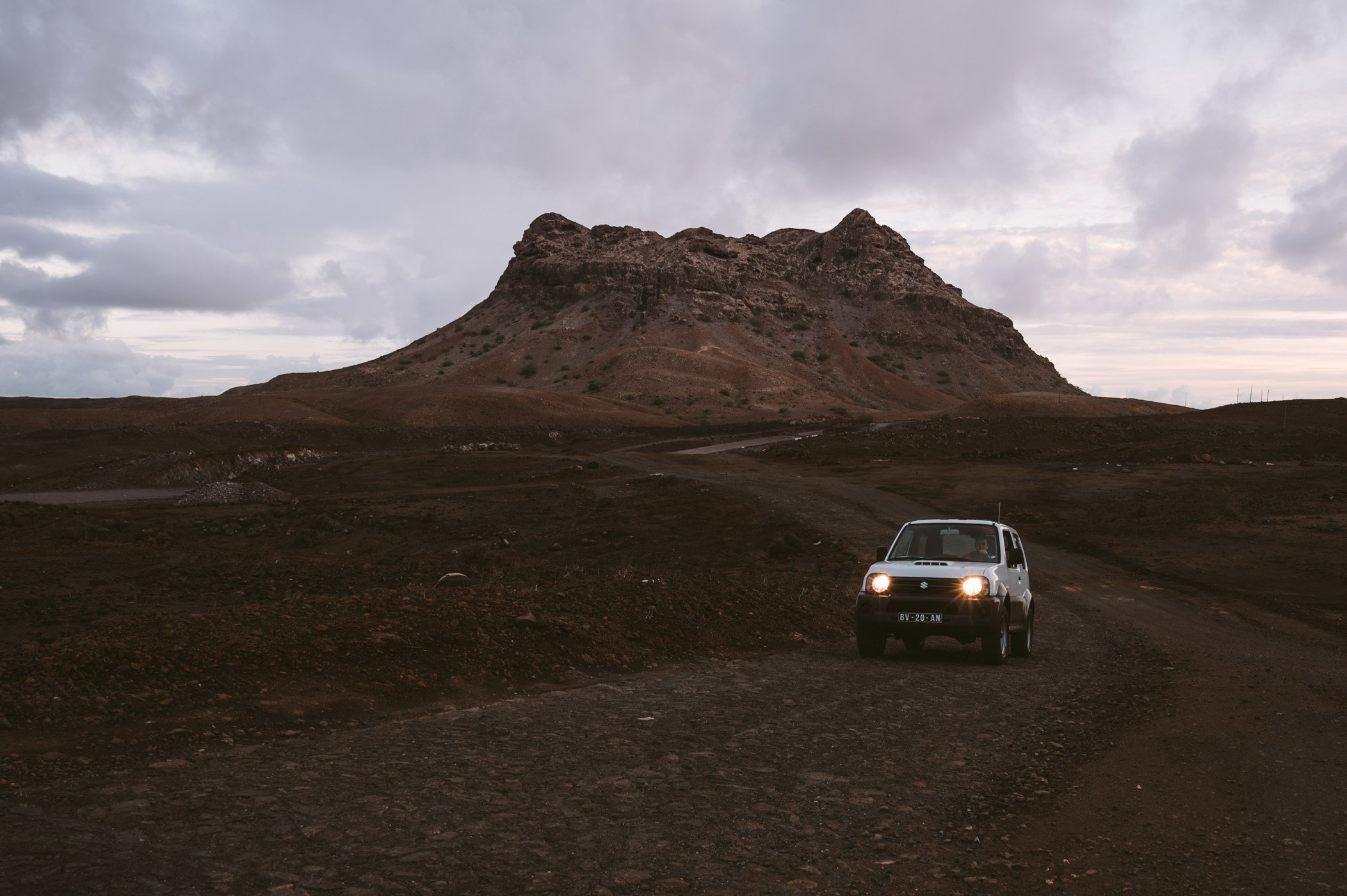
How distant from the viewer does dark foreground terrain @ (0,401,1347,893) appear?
619 centimetres

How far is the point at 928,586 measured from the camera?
13.4 m

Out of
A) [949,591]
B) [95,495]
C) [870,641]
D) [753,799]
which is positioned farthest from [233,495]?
[753,799]

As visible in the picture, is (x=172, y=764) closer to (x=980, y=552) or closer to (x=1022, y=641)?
(x=980, y=552)

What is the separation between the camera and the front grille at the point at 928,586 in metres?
13.3

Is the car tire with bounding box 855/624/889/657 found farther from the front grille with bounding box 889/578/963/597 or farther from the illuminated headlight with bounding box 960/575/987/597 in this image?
the illuminated headlight with bounding box 960/575/987/597

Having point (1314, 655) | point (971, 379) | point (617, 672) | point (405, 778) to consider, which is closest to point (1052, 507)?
point (1314, 655)

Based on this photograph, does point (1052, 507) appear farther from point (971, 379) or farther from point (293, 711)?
point (971, 379)

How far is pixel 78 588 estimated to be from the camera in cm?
→ 2045

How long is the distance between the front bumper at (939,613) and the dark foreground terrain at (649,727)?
57cm

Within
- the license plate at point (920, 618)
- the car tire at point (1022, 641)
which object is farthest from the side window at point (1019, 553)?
the license plate at point (920, 618)

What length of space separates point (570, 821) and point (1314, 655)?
13.3 metres

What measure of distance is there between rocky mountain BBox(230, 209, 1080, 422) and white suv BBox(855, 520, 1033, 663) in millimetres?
93841

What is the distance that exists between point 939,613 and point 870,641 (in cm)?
116

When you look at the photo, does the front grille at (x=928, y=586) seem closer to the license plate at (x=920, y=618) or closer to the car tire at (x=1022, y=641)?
the license plate at (x=920, y=618)
